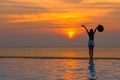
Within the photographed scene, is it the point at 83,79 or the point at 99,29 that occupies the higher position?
the point at 99,29

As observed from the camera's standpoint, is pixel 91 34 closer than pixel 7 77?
No

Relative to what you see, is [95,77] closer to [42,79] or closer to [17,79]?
[42,79]

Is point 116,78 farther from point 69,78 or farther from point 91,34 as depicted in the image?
point 91,34

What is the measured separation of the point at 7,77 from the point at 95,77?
11.6ft

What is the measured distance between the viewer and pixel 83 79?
1288 cm

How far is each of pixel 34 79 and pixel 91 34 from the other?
1120 centimetres

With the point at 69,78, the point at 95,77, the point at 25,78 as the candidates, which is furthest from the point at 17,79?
the point at 95,77

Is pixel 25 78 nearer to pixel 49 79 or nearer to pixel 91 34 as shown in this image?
pixel 49 79

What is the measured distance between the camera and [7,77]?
13.5m

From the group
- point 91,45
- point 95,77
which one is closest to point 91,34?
point 91,45

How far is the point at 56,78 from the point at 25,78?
3.99 ft

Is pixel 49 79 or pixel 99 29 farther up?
pixel 99 29

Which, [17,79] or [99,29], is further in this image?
[99,29]

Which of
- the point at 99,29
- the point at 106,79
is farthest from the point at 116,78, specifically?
the point at 99,29
